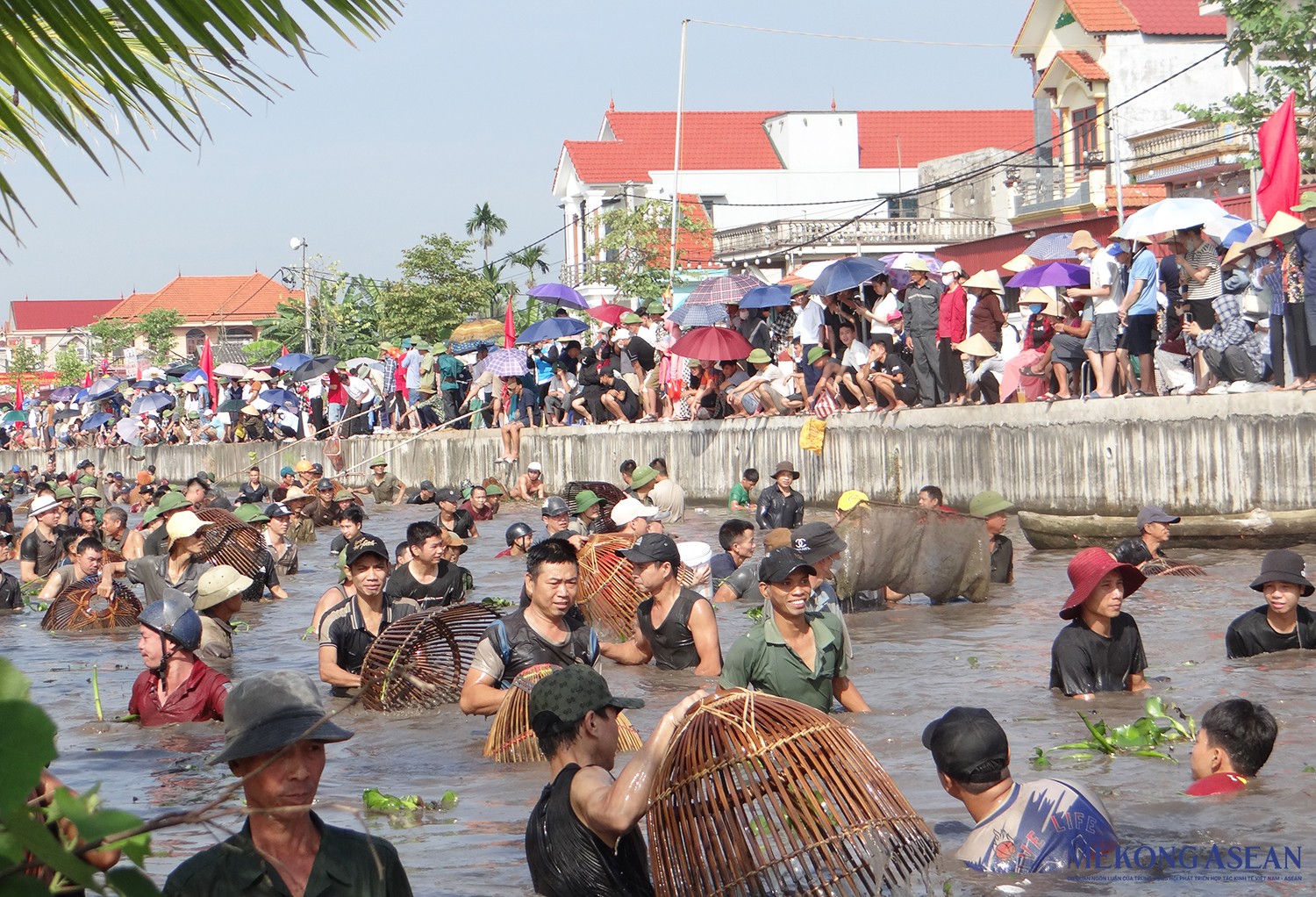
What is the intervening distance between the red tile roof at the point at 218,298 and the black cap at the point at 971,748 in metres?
124

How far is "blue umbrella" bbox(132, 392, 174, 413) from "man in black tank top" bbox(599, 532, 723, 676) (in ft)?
138

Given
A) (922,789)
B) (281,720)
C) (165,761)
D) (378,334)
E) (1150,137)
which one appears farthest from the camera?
(378,334)

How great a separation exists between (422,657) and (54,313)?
577ft

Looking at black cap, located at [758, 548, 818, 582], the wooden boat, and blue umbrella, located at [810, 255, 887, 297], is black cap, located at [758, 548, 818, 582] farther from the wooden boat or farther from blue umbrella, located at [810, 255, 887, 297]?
blue umbrella, located at [810, 255, 887, 297]

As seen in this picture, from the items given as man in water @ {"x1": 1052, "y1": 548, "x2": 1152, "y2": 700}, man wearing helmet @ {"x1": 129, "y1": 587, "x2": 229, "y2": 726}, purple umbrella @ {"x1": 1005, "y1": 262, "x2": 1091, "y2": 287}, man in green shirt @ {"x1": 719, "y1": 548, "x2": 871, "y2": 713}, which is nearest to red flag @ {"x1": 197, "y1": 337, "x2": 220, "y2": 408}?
purple umbrella @ {"x1": 1005, "y1": 262, "x2": 1091, "y2": 287}

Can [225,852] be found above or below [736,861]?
above

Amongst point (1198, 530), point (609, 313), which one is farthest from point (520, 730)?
point (609, 313)

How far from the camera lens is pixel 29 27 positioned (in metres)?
2.34

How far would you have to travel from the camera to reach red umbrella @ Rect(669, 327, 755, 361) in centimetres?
2480

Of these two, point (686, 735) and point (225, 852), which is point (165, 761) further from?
point (225, 852)

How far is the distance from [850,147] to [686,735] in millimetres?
69604

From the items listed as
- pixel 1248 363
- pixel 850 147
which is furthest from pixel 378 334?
pixel 1248 363

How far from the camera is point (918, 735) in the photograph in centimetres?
991

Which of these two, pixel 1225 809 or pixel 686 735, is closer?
pixel 686 735
